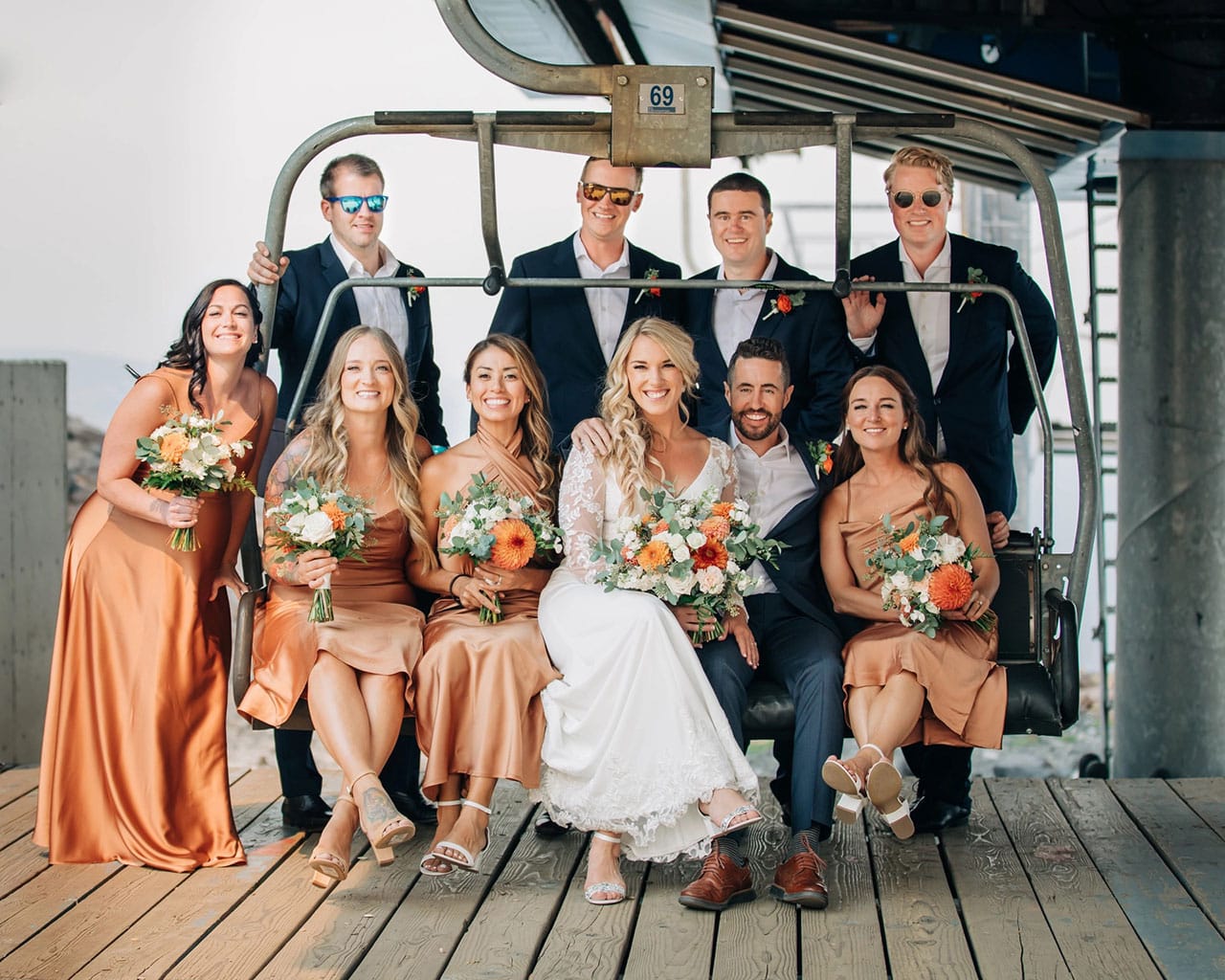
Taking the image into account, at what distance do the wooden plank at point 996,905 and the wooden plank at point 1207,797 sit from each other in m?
0.73

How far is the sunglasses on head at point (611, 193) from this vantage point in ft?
16.4

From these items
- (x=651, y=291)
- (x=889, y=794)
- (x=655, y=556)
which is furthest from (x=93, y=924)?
(x=651, y=291)

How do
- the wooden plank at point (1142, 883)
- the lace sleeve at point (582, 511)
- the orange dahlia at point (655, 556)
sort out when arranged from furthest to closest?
the lace sleeve at point (582, 511) → the orange dahlia at point (655, 556) → the wooden plank at point (1142, 883)

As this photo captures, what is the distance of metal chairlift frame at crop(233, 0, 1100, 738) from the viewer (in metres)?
4.35

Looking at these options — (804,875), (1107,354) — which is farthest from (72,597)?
(1107,354)

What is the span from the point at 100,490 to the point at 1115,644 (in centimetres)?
424

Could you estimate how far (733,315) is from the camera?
17.0 feet

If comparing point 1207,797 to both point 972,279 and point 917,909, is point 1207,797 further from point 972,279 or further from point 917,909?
point 972,279

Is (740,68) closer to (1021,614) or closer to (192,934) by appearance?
(1021,614)

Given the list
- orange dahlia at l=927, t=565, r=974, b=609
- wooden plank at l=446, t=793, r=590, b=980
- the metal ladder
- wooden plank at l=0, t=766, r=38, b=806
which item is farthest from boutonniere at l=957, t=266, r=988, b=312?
wooden plank at l=0, t=766, r=38, b=806

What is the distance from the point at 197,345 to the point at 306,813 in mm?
1555

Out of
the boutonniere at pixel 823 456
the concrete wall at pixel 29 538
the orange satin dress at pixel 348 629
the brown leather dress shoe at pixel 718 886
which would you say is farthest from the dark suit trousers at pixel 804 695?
the concrete wall at pixel 29 538

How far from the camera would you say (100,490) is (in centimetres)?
462

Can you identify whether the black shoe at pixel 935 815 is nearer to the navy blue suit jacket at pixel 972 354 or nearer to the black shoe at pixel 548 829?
the navy blue suit jacket at pixel 972 354
